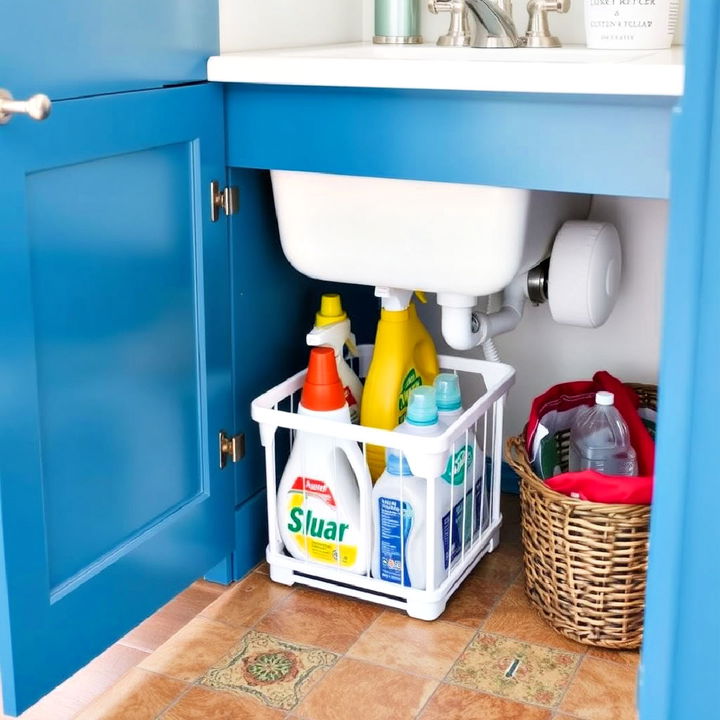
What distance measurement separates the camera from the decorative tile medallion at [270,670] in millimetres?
1584

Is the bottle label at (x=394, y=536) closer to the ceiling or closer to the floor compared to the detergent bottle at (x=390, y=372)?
closer to the floor

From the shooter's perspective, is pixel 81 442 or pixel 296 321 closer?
pixel 81 442

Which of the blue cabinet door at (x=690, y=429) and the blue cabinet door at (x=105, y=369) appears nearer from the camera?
the blue cabinet door at (x=690, y=429)

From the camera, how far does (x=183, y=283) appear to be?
162 centimetres

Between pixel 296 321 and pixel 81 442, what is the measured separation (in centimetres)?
60

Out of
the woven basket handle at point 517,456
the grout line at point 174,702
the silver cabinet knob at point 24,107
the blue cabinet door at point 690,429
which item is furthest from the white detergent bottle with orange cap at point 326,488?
the blue cabinet door at point 690,429

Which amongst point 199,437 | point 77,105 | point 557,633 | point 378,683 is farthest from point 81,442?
point 557,633

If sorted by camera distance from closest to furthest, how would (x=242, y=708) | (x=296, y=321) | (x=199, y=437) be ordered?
1. (x=242, y=708)
2. (x=199, y=437)
3. (x=296, y=321)

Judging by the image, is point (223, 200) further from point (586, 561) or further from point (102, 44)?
point (586, 561)

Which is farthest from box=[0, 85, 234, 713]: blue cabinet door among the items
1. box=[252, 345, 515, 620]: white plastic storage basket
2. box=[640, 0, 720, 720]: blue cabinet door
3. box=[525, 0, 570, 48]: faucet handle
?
box=[640, 0, 720, 720]: blue cabinet door

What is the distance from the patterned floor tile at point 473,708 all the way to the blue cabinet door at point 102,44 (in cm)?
95

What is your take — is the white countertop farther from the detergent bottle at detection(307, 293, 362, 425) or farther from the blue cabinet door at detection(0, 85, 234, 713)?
the detergent bottle at detection(307, 293, 362, 425)

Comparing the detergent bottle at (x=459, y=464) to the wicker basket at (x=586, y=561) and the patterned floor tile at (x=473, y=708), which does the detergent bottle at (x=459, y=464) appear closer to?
the wicker basket at (x=586, y=561)

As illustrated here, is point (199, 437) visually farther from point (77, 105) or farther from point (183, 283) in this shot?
point (77, 105)
